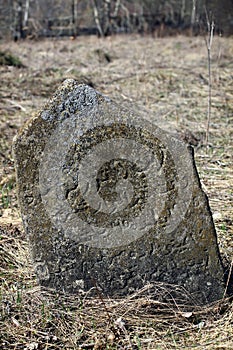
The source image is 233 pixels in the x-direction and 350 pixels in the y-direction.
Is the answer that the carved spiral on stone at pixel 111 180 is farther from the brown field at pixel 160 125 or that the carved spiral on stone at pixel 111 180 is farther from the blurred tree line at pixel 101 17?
the blurred tree line at pixel 101 17

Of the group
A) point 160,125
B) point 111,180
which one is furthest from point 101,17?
point 111,180

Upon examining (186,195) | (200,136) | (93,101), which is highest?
(93,101)

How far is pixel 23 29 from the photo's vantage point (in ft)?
43.8

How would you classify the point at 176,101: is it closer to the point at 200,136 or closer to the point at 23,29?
the point at 200,136

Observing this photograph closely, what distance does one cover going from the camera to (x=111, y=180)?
2.86m

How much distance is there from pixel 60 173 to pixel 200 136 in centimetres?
364

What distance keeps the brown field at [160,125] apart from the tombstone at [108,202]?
0.14 metres

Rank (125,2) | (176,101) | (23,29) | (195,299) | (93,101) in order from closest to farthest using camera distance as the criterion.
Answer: (93,101), (195,299), (176,101), (23,29), (125,2)

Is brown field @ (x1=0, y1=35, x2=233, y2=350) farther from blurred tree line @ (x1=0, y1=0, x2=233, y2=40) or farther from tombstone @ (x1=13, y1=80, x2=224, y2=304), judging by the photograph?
blurred tree line @ (x1=0, y1=0, x2=233, y2=40)

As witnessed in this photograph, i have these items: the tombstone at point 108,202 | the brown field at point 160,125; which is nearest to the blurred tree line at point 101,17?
the brown field at point 160,125

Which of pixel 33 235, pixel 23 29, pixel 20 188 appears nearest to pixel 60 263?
pixel 33 235

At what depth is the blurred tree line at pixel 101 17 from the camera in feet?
44.0

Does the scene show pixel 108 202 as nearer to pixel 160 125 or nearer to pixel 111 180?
pixel 111 180

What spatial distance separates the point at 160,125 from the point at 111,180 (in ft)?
11.2
